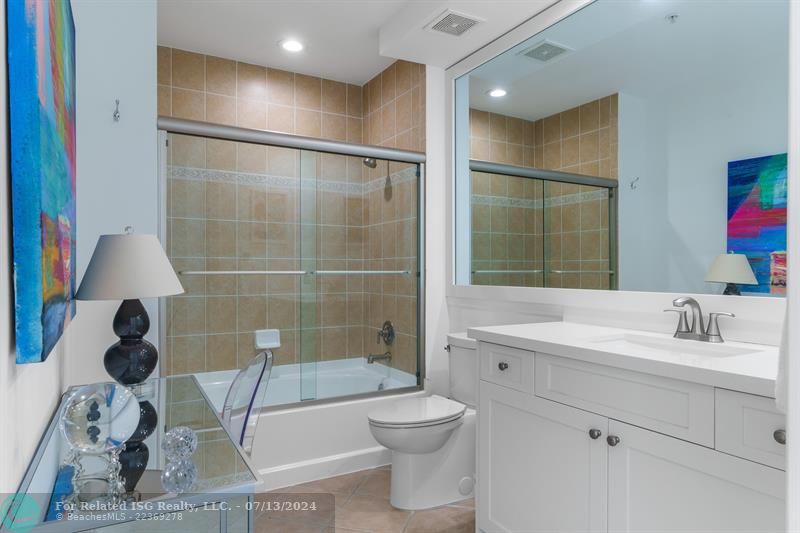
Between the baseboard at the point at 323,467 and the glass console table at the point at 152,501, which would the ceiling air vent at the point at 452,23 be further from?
the baseboard at the point at 323,467

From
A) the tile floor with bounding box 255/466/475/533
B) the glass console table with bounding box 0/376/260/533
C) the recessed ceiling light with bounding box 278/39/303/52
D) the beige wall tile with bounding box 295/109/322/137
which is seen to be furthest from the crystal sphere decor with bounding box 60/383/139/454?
the beige wall tile with bounding box 295/109/322/137

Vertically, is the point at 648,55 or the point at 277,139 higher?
the point at 648,55

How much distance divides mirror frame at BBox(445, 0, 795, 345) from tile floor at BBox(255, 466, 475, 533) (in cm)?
105

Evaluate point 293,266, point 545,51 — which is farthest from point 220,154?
point 545,51

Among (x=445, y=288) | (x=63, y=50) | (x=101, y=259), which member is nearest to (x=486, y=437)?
(x=445, y=288)

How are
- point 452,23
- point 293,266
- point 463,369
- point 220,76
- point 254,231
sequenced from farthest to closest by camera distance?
point 220,76 → point 293,266 → point 254,231 → point 463,369 → point 452,23

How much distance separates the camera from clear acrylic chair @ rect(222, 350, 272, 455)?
157 centimetres

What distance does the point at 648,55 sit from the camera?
76.9 inches

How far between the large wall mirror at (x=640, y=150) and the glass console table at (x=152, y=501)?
1.62 m

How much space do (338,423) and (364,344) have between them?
0.53 meters

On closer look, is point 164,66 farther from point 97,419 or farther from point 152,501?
point 152,501

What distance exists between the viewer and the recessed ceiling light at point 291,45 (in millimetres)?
3199

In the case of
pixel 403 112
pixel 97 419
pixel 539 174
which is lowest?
pixel 97 419

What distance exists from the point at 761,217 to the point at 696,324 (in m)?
0.40
